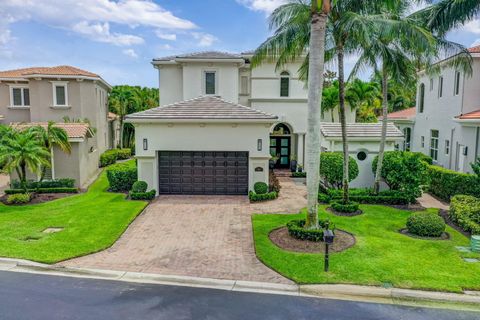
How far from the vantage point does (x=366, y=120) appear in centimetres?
4572

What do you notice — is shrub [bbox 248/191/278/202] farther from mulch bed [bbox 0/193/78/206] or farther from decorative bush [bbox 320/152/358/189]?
mulch bed [bbox 0/193/78/206]

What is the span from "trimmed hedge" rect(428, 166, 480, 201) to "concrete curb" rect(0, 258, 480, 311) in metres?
7.70

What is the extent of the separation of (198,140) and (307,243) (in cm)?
921

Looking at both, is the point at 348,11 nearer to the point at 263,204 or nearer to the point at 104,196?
the point at 263,204

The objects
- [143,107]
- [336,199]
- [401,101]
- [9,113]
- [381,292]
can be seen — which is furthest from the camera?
[401,101]

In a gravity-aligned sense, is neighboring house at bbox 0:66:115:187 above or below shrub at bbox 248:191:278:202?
above

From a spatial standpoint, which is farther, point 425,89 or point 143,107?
point 143,107

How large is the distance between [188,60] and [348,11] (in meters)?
13.1

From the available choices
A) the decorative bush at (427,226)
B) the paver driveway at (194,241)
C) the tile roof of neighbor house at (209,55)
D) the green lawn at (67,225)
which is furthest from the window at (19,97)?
the decorative bush at (427,226)

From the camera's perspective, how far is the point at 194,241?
43.4 feet

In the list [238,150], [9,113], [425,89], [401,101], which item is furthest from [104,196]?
[401,101]

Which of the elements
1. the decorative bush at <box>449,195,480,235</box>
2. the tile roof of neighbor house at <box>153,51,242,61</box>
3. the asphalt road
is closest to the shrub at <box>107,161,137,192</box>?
the tile roof of neighbor house at <box>153,51,242,61</box>

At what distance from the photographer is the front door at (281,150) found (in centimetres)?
2839

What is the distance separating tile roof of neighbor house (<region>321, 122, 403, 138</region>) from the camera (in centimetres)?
2055
